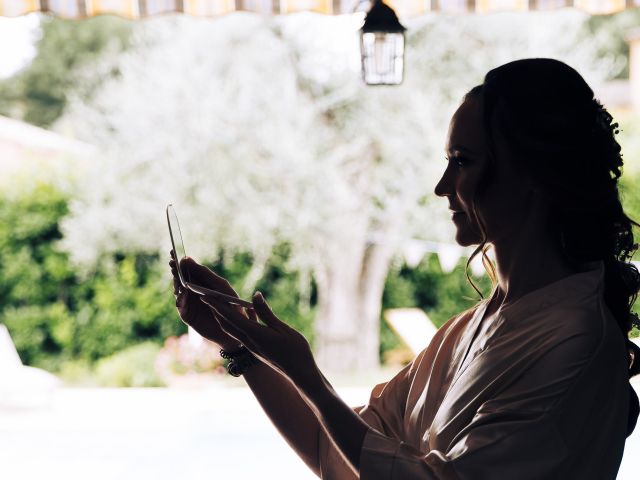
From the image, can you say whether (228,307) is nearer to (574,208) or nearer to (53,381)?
(574,208)

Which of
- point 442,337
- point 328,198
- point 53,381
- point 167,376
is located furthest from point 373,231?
point 442,337

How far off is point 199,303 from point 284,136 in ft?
19.6

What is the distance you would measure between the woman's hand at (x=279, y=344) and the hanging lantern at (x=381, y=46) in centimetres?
206

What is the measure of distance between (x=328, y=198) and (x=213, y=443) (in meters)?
2.30

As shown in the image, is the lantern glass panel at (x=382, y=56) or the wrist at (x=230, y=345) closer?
the wrist at (x=230, y=345)

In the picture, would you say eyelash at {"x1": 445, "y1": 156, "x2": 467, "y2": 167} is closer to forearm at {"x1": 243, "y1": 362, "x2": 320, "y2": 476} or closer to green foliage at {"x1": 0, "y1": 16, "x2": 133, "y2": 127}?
forearm at {"x1": 243, "y1": 362, "x2": 320, "y2": 476}

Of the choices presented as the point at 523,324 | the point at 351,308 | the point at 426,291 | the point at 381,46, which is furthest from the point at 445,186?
the point at 426,291

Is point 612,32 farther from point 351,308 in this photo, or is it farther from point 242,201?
point 242,201

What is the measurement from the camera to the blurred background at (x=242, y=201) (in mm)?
6832

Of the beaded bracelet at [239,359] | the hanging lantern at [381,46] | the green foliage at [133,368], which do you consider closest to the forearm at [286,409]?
the beaded bracelet at [239,359]

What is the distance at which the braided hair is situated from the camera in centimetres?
77

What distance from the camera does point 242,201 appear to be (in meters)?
6.96

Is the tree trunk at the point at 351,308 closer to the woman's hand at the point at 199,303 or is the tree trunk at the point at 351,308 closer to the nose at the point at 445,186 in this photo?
the woman's hand at the point at 199,303

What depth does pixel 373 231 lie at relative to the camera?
23.8ft
